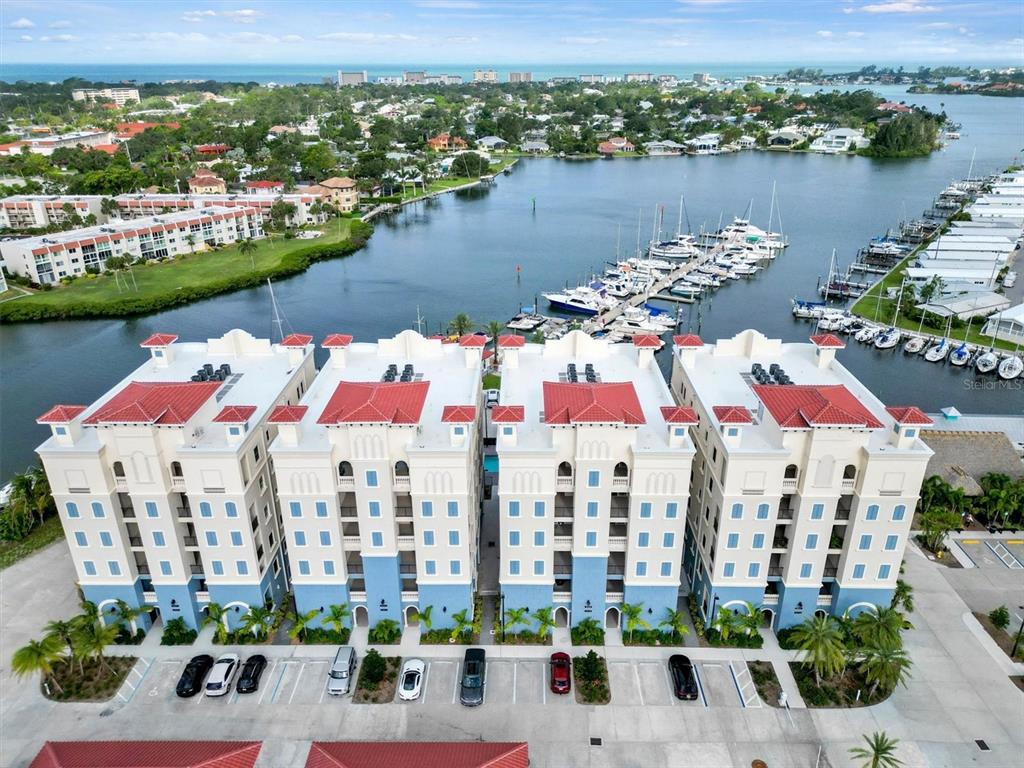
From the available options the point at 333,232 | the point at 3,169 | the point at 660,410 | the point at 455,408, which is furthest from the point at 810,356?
the point at 3,169

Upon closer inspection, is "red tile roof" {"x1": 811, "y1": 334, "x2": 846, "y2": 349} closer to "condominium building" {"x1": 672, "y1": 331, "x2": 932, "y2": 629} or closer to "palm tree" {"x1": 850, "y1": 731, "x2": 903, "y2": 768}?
"condominium building" {"x1": 672, "y1": 331, "x2": 932, "y2": 629}

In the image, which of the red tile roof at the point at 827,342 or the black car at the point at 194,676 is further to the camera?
the red tile roof at the point at 827,342

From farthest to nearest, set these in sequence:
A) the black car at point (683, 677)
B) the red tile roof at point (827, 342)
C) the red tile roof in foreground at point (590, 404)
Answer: the red tile roof at point (827, 342) → the black car at point (683, 677) → the red tile roof in foreground at point (590, 404)

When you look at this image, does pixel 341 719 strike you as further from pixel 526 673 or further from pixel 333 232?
pixel 333 232

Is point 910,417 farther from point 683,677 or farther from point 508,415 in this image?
point 508,415

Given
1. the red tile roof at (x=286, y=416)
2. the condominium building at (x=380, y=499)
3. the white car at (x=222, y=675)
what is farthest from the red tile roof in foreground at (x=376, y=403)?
the white car at (x=222, y=675)

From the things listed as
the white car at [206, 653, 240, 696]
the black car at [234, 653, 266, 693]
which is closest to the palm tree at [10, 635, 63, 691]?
the white car at [206, 653, 240, 696]

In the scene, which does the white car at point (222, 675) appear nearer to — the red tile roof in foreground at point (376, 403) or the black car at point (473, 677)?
the black car at point (473, 677)

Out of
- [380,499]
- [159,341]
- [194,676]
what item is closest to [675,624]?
[380,499]
